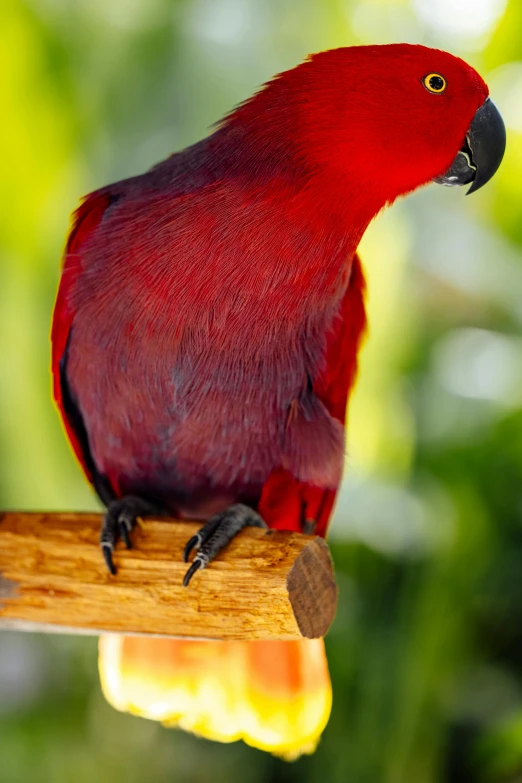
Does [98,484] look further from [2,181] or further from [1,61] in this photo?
[1,61]

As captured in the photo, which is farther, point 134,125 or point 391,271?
point 134,125

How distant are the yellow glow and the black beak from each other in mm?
712

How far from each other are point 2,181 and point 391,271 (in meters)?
0.91

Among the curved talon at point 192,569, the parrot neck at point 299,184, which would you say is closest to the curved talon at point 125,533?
the curved talon at point 192,569

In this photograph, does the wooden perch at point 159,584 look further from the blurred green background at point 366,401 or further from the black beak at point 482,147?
the blurred green background at point 366,401

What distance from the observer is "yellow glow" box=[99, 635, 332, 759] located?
3.66 ft

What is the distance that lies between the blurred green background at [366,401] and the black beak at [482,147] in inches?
26.9

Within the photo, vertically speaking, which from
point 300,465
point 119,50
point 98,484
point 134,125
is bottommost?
point 98,484

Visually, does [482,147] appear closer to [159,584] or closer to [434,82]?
[434,82]

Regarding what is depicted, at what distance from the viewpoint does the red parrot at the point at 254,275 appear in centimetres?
93

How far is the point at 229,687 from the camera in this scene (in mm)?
1147

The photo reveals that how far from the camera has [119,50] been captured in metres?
1.88

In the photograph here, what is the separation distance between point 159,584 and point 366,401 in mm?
863

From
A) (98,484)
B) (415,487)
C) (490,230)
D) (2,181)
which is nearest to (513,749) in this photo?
(415,487)
